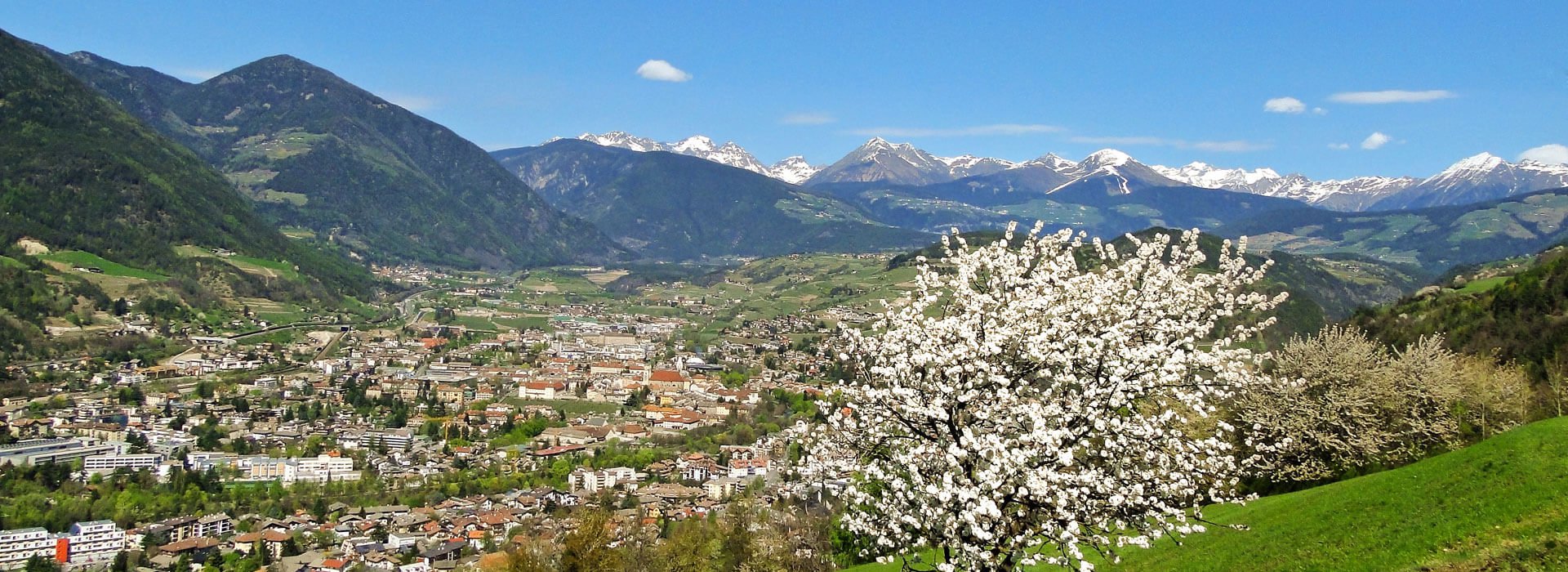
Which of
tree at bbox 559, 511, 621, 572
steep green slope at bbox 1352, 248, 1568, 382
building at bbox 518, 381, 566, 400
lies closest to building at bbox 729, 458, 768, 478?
tree at bbox 559, 511, 621, 572

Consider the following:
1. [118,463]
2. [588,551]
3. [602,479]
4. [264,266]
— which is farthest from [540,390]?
[264,266]

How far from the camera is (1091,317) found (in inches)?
371

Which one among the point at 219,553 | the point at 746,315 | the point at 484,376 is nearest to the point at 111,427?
the point at 219,553

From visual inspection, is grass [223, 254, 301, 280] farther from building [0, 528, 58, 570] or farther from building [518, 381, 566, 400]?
building [0, 528, 58, 570]

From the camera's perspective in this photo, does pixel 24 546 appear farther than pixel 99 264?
No

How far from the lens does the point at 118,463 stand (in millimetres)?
53750

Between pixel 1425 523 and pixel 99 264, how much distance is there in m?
128

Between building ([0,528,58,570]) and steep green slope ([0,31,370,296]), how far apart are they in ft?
261

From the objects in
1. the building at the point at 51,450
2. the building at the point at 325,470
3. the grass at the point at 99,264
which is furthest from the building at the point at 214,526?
the grass at the point at 99,264

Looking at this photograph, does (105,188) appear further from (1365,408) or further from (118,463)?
(1365,408)

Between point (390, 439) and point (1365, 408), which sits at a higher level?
point (1365, 408)

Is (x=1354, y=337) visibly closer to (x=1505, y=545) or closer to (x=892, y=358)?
(x=1505, y=545)

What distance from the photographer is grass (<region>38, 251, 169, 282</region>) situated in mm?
103000

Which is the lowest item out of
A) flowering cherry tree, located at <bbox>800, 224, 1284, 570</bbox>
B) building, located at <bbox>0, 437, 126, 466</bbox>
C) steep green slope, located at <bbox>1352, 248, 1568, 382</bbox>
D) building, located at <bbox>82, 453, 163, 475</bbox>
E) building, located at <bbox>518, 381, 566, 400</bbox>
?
building, located at <bbox>518, 381, 566, 400</bbox>
